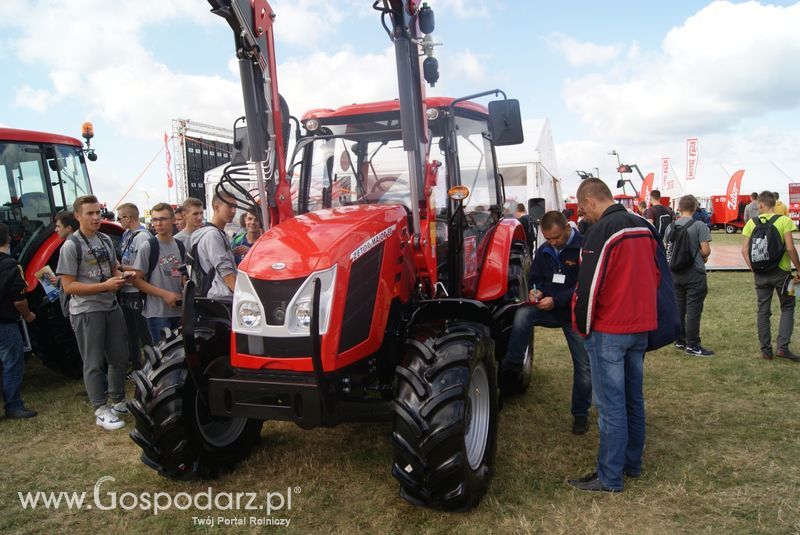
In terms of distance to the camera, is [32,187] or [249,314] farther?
[32,187]

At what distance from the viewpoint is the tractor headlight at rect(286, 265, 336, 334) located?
284 cm

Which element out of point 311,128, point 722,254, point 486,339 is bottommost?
point 722,254

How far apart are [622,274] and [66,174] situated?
6.13 m

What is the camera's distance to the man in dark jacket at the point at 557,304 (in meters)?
4.09

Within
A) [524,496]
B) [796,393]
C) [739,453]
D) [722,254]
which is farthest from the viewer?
[722,254]

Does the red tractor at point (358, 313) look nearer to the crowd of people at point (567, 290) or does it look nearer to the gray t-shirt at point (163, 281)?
the crowd of people at point (567, 290)

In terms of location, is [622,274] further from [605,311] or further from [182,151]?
[182,151]

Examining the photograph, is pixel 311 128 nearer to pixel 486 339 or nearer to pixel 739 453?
pixel 486 339

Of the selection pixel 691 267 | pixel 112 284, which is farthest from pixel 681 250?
pixel 112 284

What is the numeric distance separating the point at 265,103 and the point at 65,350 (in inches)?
146

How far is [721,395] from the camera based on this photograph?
477 cm

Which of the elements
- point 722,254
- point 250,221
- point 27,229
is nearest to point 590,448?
point 250,221

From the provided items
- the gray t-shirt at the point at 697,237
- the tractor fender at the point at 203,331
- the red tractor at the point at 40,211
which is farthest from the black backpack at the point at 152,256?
the gray t-shirt at the point at 697,237

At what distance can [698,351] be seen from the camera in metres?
6.03
